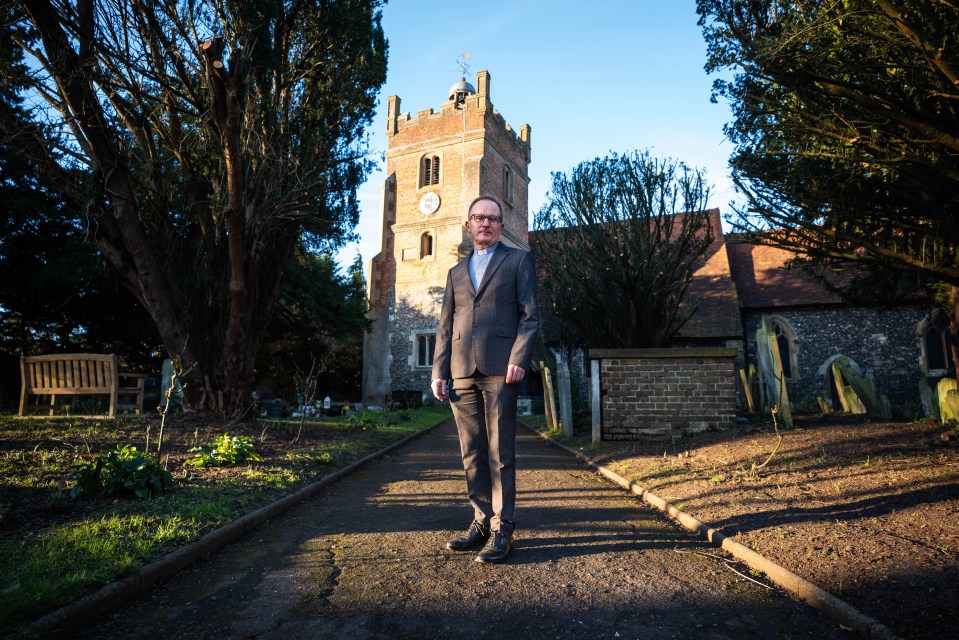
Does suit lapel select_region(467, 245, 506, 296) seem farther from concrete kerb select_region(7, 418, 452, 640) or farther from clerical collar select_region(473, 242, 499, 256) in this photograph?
concrete kerb select_region(7, 418, 452, 640)

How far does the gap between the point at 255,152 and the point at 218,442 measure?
5.67 metres

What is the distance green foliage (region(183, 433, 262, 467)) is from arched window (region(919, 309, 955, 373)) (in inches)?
906

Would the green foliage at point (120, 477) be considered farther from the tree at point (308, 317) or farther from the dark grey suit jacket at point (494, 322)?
the tree at point (308, 317)

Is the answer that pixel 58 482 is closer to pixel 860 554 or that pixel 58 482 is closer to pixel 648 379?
pixel 860 554

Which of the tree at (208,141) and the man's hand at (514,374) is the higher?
the tree at (208,141)

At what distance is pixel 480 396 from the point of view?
374 centimetres

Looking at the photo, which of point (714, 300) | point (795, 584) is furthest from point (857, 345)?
point (795, 584)

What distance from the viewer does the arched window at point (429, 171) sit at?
30609mm

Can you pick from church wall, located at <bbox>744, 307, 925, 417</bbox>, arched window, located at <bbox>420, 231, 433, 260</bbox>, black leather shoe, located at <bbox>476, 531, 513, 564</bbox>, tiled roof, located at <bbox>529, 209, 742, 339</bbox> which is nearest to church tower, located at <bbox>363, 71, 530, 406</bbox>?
arched window, located at <bbox>420, 231, 433, 260</bbox>

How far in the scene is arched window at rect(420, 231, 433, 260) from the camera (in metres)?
29.9

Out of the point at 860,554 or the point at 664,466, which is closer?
the point at 860,554

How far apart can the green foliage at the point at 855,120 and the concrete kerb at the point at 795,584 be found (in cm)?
404

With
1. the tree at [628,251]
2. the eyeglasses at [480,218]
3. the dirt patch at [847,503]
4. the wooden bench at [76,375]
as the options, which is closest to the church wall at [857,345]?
the tree at [628,251]

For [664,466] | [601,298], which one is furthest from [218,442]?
[601,298]
